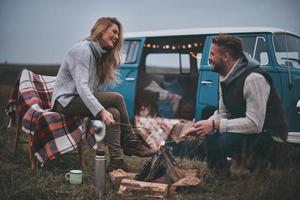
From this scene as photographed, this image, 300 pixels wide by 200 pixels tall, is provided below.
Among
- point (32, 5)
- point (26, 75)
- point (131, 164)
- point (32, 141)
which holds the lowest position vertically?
point (131, 164)

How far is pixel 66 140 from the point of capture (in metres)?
3.64

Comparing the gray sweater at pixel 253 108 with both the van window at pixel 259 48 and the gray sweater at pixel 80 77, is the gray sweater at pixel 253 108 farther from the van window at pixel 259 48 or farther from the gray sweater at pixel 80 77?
the van window at pixel 259 48

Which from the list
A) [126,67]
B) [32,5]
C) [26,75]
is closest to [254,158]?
[26,75]

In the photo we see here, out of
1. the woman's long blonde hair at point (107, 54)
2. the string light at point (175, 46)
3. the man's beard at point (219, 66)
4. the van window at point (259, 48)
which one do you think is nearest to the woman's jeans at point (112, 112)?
the woman's long blonde hair at point (107, 54)

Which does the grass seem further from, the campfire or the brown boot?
the brown boot

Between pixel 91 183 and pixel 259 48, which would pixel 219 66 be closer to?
pixel 91 183

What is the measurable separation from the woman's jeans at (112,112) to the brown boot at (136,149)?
6 cm

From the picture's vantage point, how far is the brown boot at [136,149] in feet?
11.6

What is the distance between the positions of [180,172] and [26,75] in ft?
6.79

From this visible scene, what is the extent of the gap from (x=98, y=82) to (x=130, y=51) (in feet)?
7.66

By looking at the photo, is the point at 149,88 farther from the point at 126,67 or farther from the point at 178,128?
the point at 178,128

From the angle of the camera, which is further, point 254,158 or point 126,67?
point 126,67

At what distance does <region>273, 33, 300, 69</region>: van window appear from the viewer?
4.79 metres

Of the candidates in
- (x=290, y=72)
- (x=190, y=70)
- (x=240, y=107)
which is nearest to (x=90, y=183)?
(x=240, y=107)
